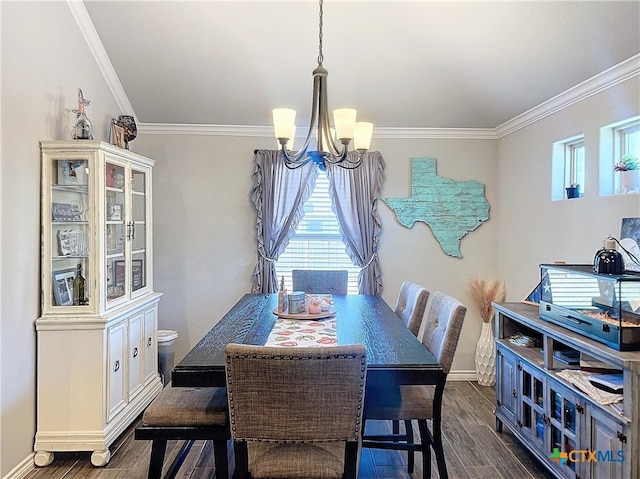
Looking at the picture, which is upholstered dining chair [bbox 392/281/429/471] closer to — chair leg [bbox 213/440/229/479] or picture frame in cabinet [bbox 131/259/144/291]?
chair leg [bbox 213/440/229/479]

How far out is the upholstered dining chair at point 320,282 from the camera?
3.73m

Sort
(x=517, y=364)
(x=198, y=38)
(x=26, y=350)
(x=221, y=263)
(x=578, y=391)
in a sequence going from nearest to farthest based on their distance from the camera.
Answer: (x=578, y=391) → (x=26, y=350) → (x=517, y=364) → (x=198, y=38) → (x=221, y=263)

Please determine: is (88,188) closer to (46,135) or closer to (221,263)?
(46,135)

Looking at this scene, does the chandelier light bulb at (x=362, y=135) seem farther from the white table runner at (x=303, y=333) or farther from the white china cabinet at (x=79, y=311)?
the white china cabinet at (x=79, y=311)

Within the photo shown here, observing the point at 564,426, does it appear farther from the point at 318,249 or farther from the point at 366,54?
the point at 366,54

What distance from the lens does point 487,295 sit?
4.04 m

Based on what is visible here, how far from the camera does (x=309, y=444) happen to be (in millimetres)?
1800

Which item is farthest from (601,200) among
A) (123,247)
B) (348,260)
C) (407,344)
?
(123,247)

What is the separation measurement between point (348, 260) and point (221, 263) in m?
1.19

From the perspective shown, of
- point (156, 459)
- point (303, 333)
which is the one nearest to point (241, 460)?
point (156, 459)

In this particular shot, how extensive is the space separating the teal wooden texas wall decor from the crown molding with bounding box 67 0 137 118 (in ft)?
7.92

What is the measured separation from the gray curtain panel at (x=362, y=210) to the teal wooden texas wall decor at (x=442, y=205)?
0.22 metres

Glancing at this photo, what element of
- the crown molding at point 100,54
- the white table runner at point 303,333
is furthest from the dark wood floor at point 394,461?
the crown molding at point 100,54

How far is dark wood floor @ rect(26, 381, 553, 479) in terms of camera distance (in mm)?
2578
